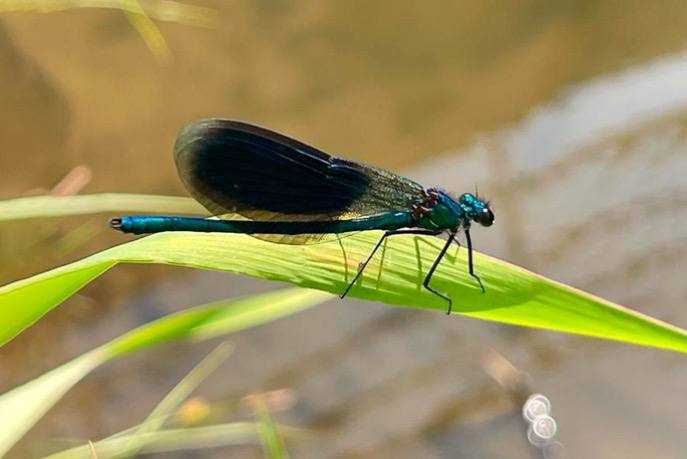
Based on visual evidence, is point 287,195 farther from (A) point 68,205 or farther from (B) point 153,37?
(B) point 153,37

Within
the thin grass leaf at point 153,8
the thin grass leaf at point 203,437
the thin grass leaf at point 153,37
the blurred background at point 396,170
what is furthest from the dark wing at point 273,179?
the thin grass leaf at point 153,37

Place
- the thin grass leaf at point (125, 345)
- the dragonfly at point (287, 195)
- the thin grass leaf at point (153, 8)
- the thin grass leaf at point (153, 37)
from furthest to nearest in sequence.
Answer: the thin grass leaf at point (153, 37)
the thin grass leaf at point (153, 8)
the dragonfly at point (287, 195)
the thin grass leaf at point (125, 345)

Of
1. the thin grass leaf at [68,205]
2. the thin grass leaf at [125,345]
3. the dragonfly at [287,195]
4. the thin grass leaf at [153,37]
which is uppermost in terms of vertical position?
the thin grass leaf at [153,37]

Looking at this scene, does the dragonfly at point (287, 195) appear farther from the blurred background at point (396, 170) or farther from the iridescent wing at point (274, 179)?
the blurred background at point (396, 170)

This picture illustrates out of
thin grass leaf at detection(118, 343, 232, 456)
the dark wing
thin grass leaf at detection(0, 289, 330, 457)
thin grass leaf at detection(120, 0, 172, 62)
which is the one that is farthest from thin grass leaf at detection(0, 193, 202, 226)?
thin grass leaf at detection(120, 0, 172, 62)

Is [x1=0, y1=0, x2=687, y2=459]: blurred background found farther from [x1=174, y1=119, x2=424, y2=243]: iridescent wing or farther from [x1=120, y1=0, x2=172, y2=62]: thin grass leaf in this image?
[x1=174, y1=119, x2=424, y2=243]: iridescent wing

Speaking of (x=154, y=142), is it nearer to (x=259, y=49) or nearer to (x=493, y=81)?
(x=259, y=49)
